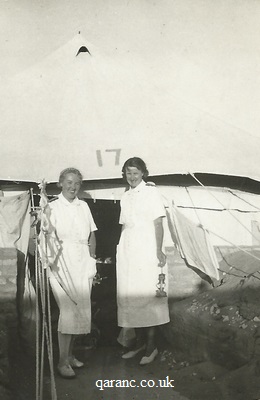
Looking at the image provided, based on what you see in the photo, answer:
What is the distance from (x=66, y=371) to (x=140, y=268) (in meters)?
0.81

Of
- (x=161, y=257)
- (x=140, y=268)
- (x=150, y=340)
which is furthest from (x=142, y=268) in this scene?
(x=150, y=340)

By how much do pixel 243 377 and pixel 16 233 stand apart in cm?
177

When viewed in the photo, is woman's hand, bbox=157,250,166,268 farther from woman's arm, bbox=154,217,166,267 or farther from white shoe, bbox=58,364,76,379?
white shoe, bbox=58,364,76,379

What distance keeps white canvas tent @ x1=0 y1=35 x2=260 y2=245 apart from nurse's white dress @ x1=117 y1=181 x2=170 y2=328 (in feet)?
1.06

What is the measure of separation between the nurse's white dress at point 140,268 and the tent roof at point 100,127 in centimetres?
34

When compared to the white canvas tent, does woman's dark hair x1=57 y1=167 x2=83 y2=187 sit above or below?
below

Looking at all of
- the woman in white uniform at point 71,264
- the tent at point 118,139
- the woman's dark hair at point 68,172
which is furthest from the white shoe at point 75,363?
the woman's dark hair at point 68,172

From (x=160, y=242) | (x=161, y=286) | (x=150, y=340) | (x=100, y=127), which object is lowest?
(x=150, y=340)

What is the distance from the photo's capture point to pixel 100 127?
11.9 ft

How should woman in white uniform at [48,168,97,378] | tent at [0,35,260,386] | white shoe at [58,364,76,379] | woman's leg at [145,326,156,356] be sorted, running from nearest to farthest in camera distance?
white shoe at [58,364,76,379] < woman in white uniform at [48,168,97,378] < woman's leg at [145,326,156,356] < tent at [0,35,260,386]

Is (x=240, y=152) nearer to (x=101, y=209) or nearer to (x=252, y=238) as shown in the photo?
(x=252, y=238)

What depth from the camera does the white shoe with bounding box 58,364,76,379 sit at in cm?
280

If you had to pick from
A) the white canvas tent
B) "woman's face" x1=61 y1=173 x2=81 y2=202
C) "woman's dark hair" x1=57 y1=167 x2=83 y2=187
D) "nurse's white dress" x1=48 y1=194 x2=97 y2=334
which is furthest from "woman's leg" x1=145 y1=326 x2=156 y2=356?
"woman's dark hair" x1=57 y1=167 x2=83 y2=187

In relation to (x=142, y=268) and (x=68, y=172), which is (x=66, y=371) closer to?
(x=142, y=268)
